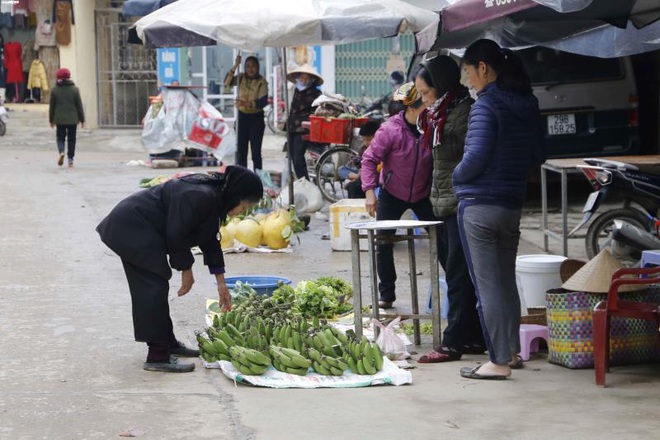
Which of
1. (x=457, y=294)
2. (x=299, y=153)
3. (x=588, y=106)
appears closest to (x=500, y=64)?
(x=457, y=294)

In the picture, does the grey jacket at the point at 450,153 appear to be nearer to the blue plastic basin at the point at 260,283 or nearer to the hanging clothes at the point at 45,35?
the blue plastic basin at the point at 260,283

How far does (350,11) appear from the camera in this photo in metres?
10.9

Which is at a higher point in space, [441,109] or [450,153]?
[441,109]

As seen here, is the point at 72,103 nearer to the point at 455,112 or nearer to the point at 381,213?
the point at 381,213

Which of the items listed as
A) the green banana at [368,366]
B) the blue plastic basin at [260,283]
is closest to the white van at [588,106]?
the blue plastic basin at [260,283]

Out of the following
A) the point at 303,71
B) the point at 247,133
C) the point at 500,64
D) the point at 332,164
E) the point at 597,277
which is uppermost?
the point at 303,71

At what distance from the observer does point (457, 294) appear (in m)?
6.75

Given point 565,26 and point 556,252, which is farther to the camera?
point 556,252

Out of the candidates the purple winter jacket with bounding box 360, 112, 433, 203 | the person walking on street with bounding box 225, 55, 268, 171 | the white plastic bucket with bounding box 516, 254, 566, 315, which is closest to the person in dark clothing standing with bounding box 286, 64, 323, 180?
the person walking on street with bounding box 225, 55, 268, 171

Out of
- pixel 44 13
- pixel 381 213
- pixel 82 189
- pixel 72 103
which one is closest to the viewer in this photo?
pixel 381 213

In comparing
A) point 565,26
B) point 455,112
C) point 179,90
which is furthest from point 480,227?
point 179,90

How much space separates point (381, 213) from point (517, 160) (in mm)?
2138

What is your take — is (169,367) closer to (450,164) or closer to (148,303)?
(148,303)

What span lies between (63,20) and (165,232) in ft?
71.0
